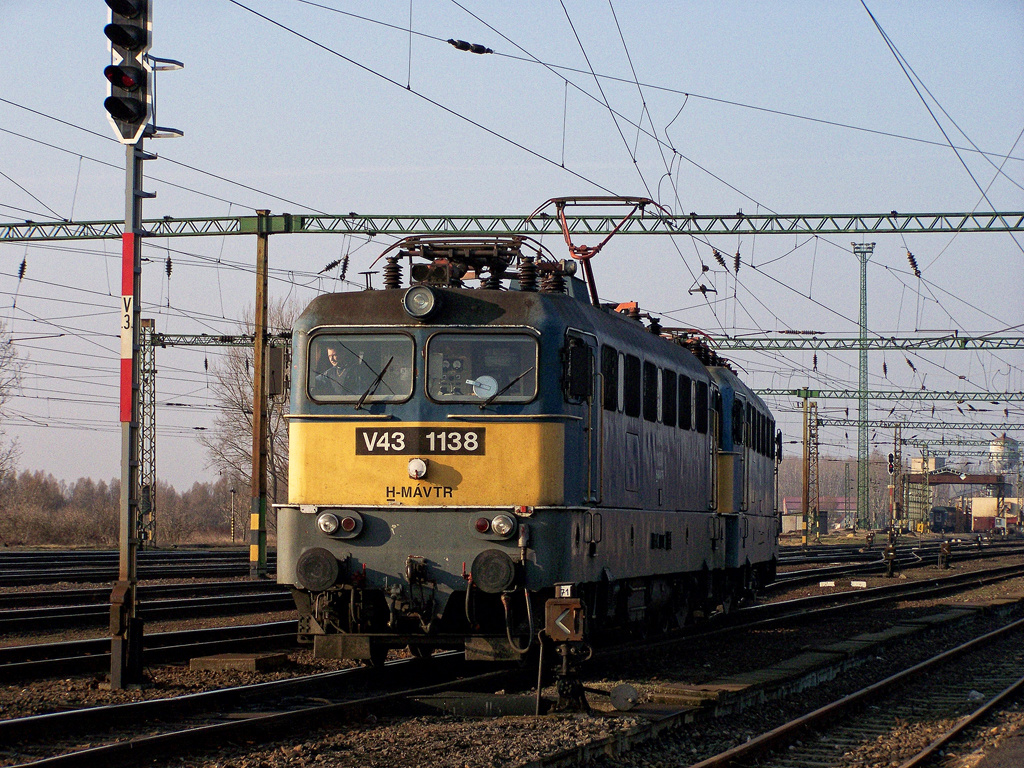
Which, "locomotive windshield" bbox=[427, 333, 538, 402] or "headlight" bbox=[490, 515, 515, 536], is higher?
"locomotive windshield" bbox=[427, 333, 538, 402]

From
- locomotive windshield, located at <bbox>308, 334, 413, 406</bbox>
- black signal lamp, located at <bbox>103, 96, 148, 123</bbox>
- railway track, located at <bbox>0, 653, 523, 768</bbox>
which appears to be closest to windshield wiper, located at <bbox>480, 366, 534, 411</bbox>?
locomotive windshield, located at <bbox>308, 334, 413, 406</bbox>

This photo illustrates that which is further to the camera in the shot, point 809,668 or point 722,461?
point 722,461

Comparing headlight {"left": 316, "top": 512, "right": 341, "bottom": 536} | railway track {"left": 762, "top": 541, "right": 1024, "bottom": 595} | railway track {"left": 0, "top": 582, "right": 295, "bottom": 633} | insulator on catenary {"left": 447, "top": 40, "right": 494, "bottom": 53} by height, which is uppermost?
insulator on catenary {"left": 447, "top": 40, "right": 494, "bottom": 53}

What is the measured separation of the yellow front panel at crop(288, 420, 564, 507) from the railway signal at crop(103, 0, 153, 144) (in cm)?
321

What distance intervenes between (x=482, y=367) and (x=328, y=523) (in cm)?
194

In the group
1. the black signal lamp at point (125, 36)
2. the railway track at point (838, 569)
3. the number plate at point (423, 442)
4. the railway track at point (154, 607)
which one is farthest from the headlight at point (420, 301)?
the railway track at point (838, 569)

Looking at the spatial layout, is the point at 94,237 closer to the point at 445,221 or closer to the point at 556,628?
the point at 445,221

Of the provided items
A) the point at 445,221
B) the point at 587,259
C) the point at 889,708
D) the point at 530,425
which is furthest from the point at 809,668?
the point at 445,221

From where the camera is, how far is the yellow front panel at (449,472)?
10969 mm

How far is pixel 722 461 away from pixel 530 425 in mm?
7206

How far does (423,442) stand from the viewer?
11.1 meters

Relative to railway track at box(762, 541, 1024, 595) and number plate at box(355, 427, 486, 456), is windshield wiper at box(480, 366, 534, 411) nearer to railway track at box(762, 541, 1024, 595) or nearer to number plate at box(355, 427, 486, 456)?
number plate at box(355, 427, 486, 456)

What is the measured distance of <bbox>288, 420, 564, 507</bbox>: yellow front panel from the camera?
36.0ft

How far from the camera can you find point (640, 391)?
44.2 feet
